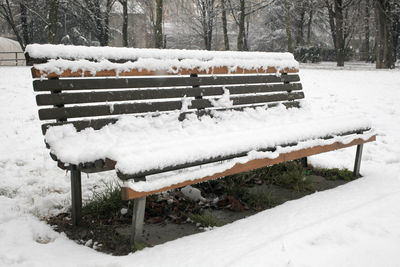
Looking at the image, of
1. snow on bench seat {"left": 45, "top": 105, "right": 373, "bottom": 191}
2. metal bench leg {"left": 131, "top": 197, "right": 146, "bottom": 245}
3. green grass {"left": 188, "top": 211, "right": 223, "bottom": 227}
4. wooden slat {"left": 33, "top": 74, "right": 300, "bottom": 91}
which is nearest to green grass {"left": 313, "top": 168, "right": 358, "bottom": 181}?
snow on bench seat {"left": 45, "top": 105, "right": 373, "bottom": 191}

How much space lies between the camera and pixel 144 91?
3.66 metres

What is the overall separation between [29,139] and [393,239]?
4755 millimetres

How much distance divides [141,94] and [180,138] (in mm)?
608

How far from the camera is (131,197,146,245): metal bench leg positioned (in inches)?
107

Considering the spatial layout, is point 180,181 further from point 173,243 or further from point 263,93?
point 263,93

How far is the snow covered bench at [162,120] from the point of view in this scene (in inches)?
109

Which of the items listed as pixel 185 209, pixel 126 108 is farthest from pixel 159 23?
pixel 185 209

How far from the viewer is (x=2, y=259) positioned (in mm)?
2635

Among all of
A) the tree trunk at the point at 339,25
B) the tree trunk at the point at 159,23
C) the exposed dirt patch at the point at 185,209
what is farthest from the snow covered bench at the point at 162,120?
the tree trunk at the point at 339,25

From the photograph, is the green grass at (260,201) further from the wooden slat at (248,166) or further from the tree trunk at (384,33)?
the tree trunk at (384,33)

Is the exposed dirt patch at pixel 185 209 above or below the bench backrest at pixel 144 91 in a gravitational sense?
below

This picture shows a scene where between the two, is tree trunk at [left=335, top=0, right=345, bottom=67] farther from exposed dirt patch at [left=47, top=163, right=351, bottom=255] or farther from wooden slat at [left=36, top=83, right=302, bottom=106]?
exposed dirt patch at [left=47, top=163, right=351, bottom=255]

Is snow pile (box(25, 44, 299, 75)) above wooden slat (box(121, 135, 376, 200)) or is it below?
above

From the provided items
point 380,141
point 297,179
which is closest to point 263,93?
point 297,179
